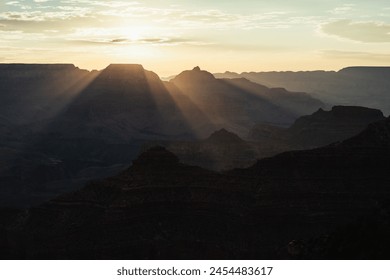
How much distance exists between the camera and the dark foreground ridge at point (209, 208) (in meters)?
89.6

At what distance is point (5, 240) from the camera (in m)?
94.2

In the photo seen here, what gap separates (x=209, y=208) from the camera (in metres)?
94.6

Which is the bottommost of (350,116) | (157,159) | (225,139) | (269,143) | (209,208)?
(269,143)

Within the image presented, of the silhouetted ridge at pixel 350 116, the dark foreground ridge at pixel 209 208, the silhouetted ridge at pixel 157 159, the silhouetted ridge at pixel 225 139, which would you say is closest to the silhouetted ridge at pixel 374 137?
the dark foreground ridge at pixel 209 208

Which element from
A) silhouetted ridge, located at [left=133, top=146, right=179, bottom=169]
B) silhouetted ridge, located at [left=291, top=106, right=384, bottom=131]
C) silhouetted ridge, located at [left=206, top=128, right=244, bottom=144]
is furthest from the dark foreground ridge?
silhouetted ridge, located at [left=206, top=128, right=244, bottom=144]

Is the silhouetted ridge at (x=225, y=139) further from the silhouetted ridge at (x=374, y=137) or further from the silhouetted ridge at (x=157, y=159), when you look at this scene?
the silhouetted ridge at (x=157, y=159)

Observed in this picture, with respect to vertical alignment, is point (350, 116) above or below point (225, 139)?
above

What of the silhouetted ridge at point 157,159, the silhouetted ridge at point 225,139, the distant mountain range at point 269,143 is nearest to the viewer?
the silhouetted ridge at point 157,159

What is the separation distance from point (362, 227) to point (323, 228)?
3619cm

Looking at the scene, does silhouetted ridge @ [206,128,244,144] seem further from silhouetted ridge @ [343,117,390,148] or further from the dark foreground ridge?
the dark foreground ridge

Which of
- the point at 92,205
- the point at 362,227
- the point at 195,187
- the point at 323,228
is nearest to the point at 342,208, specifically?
the point at 323,228

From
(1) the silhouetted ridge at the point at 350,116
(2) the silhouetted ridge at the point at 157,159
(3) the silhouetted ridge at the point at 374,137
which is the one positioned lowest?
(1) the silhouetted ridge at the point at 350,116

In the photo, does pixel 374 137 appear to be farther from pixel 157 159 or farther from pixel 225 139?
pixel 225 139

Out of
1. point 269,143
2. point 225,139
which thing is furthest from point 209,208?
point 269,143
